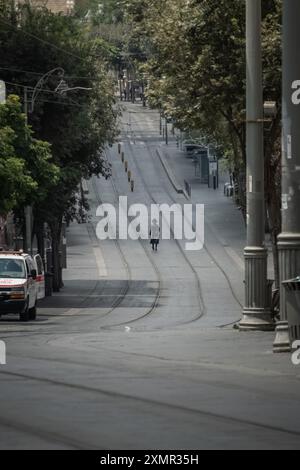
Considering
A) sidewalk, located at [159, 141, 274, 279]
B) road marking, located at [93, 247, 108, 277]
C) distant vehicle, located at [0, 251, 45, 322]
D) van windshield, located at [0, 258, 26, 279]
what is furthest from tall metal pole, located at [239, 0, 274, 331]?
road marking, located at [93, 247, 108, 277]

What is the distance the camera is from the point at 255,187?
29.7 m

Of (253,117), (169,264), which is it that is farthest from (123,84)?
(253,117)

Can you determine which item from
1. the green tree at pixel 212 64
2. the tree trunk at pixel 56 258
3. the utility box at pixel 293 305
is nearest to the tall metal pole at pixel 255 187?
the green tree at pixel 212 64

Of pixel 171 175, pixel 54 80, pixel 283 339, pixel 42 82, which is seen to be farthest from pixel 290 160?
pixel 171 175

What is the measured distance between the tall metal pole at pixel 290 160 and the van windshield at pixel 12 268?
22.6m

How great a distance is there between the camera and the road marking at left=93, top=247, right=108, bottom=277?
73.6 meters

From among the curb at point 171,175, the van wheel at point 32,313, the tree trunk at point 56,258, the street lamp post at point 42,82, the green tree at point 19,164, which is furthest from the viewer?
the curb at point 171,175

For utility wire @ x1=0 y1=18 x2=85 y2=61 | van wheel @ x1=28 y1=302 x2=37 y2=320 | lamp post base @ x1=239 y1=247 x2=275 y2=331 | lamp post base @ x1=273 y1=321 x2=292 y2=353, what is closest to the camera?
lamp post base @ x1=273 y1=321 x2=292 y2=353

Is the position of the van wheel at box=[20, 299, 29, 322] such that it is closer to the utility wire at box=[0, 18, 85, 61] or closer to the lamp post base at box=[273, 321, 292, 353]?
the utility wire at box=[0, 18, 85, 61]

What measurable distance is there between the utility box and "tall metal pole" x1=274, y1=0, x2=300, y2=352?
30 cm

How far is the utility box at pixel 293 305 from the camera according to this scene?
19.7 metres

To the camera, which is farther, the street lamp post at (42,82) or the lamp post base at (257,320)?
the street lamp post at (42,82)

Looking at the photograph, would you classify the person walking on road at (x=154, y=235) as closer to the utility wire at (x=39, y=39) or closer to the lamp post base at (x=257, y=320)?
the utility wire at (x=39, y=39)

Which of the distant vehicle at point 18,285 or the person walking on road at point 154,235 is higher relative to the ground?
the distant vehicle at point 18,285
